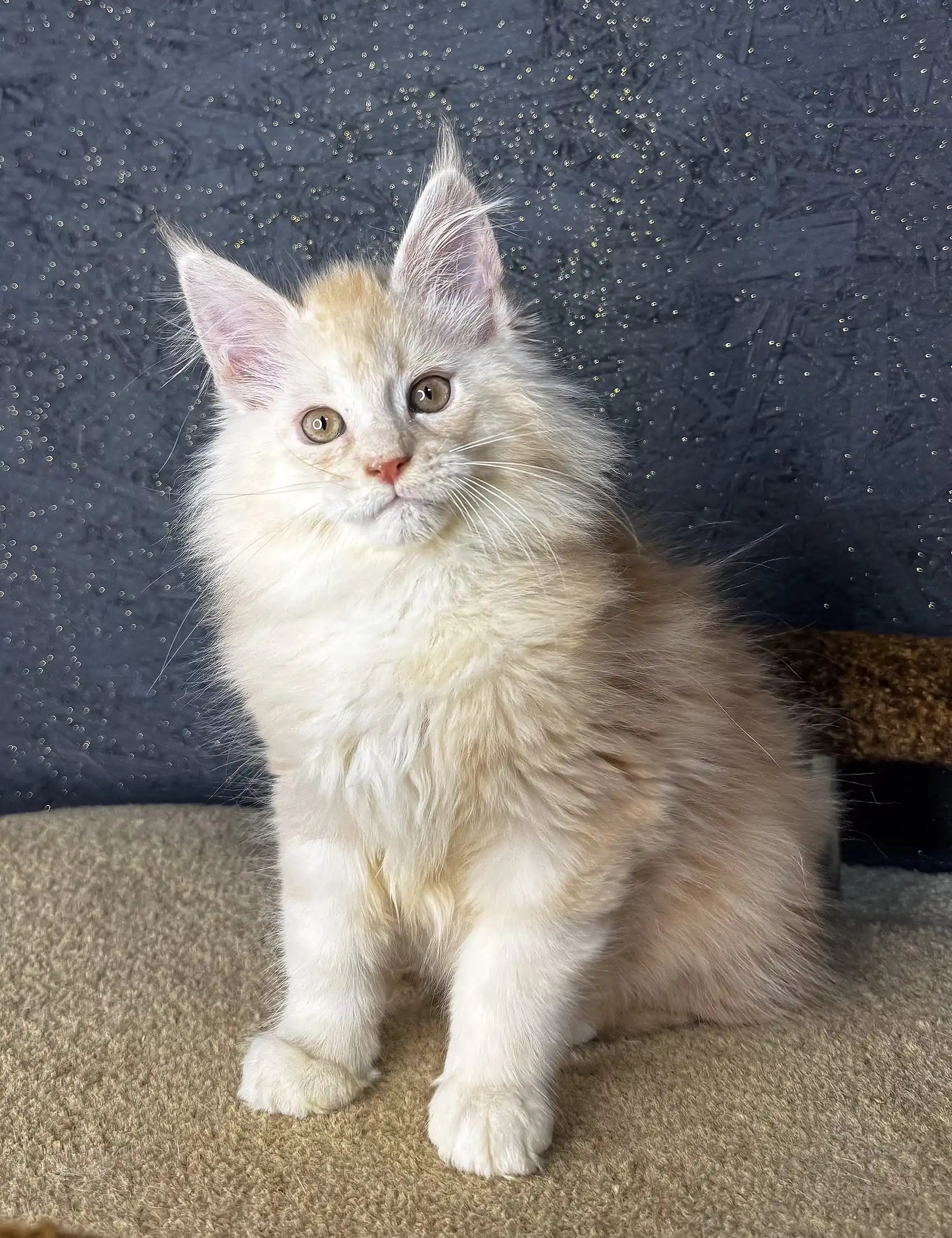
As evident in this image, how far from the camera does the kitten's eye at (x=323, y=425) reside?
1131 mm

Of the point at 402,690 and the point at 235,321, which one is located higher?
the point at 235,321

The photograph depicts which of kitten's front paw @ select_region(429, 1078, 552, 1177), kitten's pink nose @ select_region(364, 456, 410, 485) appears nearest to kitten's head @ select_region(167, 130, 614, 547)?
kitten's pink nose @ select_region(364, 456, 410, 485)

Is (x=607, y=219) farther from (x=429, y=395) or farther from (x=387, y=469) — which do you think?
Answer: (x=387, y=469)

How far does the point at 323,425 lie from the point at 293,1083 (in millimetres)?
665

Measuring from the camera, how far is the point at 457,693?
43.3 inches

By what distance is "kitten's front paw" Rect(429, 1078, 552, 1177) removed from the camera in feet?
3.50

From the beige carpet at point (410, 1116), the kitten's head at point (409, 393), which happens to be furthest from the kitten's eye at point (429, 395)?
the beige carpet at point (410, 1116)

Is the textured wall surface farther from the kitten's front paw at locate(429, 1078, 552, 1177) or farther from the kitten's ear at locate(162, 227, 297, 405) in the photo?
the kitten's front paw at locate(429, 1078, 552, 1177)

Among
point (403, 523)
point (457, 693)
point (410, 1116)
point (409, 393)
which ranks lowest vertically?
point (410, 1116)

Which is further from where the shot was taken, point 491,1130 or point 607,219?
point 607,219

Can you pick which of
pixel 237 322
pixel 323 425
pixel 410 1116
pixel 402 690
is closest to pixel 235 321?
pixel 237 322

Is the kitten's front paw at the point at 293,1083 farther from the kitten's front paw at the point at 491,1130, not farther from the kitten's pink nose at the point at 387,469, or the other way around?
the kitten's pink nose at the point at 387,469

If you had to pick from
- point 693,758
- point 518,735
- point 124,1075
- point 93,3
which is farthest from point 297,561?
Result: point 93,3

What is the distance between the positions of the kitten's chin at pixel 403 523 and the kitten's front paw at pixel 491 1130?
53 cm
